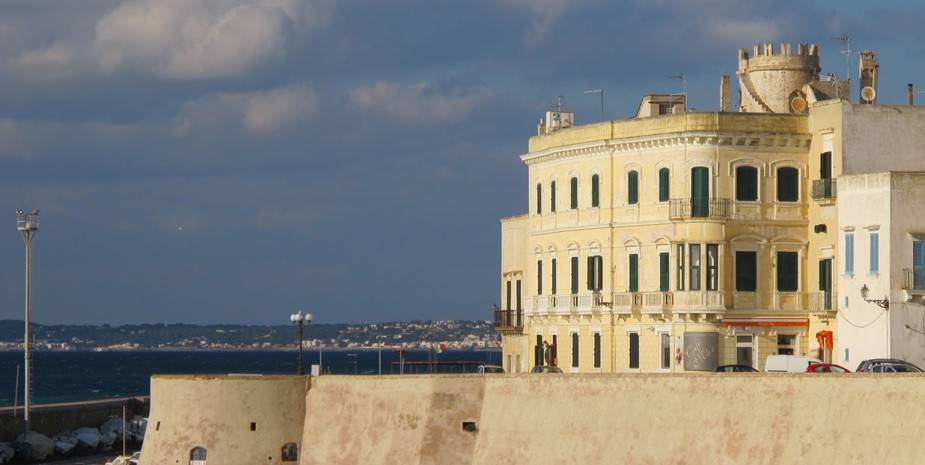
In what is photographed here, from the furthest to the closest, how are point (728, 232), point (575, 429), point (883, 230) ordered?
1. point (728, 232)
2. point (883, 230)
3. point (575, 429)

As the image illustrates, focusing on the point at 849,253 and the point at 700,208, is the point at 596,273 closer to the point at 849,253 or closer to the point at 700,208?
the point at 700,208

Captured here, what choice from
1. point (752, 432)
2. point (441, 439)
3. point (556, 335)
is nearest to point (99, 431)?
point (556, 335)

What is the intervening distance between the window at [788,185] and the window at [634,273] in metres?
5.10

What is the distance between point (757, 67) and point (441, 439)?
66.9 ft

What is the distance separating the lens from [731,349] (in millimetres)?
62062

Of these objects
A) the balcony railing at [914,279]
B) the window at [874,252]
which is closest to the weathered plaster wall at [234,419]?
the window at [874,252]

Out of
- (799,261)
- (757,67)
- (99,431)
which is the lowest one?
(99,431)

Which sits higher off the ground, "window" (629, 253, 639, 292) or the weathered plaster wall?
"window" (629, 253, 639, 292)

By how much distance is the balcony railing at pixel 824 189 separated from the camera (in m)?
60.7

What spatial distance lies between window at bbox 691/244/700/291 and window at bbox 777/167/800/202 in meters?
3.18

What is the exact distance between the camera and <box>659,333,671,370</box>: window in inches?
2463

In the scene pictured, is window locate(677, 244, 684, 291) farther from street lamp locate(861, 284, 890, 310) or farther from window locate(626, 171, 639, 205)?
street lamp locate(861, 284, 890, 310)

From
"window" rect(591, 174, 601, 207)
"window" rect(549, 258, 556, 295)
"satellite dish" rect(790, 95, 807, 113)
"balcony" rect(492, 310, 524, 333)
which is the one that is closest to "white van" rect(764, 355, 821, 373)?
"window" rect(591, 174, 601, 207)

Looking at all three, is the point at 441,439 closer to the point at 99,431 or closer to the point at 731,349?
the point at 731,349
